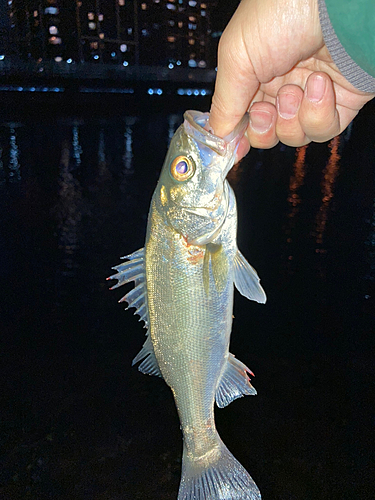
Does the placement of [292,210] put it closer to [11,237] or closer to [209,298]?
[11,237]

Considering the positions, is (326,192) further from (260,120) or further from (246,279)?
(246,279)

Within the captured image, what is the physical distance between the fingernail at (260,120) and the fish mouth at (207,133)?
1.31ft

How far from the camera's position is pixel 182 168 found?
2086mm

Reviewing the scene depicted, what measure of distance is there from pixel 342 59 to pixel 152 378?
12.8 ft

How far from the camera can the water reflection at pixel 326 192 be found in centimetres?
861

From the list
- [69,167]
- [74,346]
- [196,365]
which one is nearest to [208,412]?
[196,365]

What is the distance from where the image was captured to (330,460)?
3.71 meters

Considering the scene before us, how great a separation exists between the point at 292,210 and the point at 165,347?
8413mm

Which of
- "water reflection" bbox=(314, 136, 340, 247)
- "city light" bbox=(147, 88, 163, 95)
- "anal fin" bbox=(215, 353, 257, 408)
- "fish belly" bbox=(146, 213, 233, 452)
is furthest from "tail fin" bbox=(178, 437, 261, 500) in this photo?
"city light" bbox=(147, 88, 163, 95)

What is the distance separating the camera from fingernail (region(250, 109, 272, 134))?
2449 mm

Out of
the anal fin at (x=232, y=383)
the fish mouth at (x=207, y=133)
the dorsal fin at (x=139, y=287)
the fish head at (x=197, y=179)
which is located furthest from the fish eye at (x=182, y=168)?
the anal fin at (x=232, y=383)

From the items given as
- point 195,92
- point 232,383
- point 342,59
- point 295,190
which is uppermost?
point 342,59

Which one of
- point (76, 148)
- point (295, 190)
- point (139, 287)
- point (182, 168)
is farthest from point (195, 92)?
point (139, 287)

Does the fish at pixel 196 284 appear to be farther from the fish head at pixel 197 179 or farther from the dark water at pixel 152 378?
the dark water at pixel 152 378
